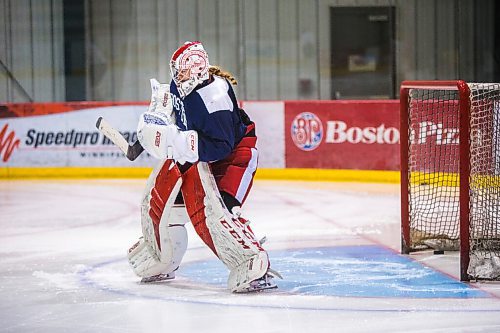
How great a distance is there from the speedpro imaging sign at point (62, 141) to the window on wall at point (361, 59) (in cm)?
298

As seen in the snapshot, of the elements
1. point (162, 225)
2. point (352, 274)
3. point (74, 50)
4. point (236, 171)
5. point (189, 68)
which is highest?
point (74, 50)

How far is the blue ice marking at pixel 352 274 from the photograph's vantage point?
4.89 meters

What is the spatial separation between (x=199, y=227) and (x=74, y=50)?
7835mm

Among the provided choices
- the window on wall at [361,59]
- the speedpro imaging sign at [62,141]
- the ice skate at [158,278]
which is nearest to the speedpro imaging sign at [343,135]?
the speedpro imaging sign at [62,141]

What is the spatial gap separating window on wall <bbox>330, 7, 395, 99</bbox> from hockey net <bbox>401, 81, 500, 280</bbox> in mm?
4771

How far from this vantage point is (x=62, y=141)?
10750 millimetres

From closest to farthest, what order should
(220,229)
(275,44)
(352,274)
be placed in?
(220,229) → (352,274) → (275,44)

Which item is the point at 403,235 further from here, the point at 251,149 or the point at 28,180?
the point at 28,180

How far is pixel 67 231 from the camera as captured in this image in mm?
7121

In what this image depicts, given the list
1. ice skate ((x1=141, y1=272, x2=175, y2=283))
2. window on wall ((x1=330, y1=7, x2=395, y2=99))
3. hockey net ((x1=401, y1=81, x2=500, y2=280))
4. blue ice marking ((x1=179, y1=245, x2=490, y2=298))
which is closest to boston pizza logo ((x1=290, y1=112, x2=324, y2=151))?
window on wall ((x1=330, y1=7, x2=395, y2=99))

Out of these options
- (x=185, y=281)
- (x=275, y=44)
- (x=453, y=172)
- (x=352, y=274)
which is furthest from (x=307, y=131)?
(x=185, y=281)

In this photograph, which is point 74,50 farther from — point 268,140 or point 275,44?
point 268,140

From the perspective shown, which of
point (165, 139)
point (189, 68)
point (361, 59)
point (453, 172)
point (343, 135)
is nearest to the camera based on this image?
point (165, 139)

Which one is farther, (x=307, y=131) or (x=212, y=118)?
(x=307, y=131)
